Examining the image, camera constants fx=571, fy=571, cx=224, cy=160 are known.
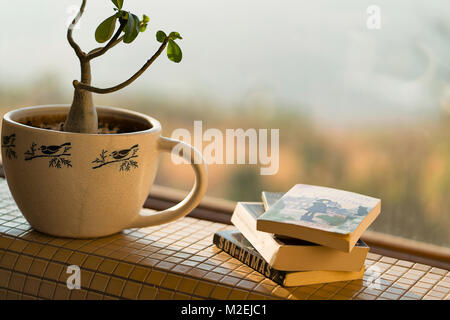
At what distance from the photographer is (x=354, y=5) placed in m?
0.95

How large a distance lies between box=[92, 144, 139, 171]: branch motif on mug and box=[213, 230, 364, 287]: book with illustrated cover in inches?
6.9

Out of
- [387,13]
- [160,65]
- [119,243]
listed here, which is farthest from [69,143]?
[387,13]

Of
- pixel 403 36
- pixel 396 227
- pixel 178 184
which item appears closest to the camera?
pixel 403 36

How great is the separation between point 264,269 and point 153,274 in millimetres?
144

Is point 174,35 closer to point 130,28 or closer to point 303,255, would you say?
point 130,28

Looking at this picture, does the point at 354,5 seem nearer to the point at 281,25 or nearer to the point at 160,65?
the point at 281,25

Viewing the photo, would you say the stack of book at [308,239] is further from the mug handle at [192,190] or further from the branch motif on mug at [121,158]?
the branch motif on mug at [121,158]

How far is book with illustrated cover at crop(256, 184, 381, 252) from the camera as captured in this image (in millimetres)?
688

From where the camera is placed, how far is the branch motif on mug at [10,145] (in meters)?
0.75

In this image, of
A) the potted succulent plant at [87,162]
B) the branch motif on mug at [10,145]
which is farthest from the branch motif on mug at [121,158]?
the branch motif on mug at [10,145]

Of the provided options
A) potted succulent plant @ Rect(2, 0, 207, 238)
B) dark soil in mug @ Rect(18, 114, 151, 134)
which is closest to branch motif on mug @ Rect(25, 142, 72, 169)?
potted succulent plant @ Rect(2, 0, 207, 238)

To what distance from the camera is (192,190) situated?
83cm

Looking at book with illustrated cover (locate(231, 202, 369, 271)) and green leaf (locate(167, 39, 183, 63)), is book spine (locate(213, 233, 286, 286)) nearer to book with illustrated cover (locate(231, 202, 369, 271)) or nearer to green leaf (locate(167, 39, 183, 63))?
book with illustrated cover (locate(231, 202, 369, 271))

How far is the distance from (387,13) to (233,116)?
338mm
